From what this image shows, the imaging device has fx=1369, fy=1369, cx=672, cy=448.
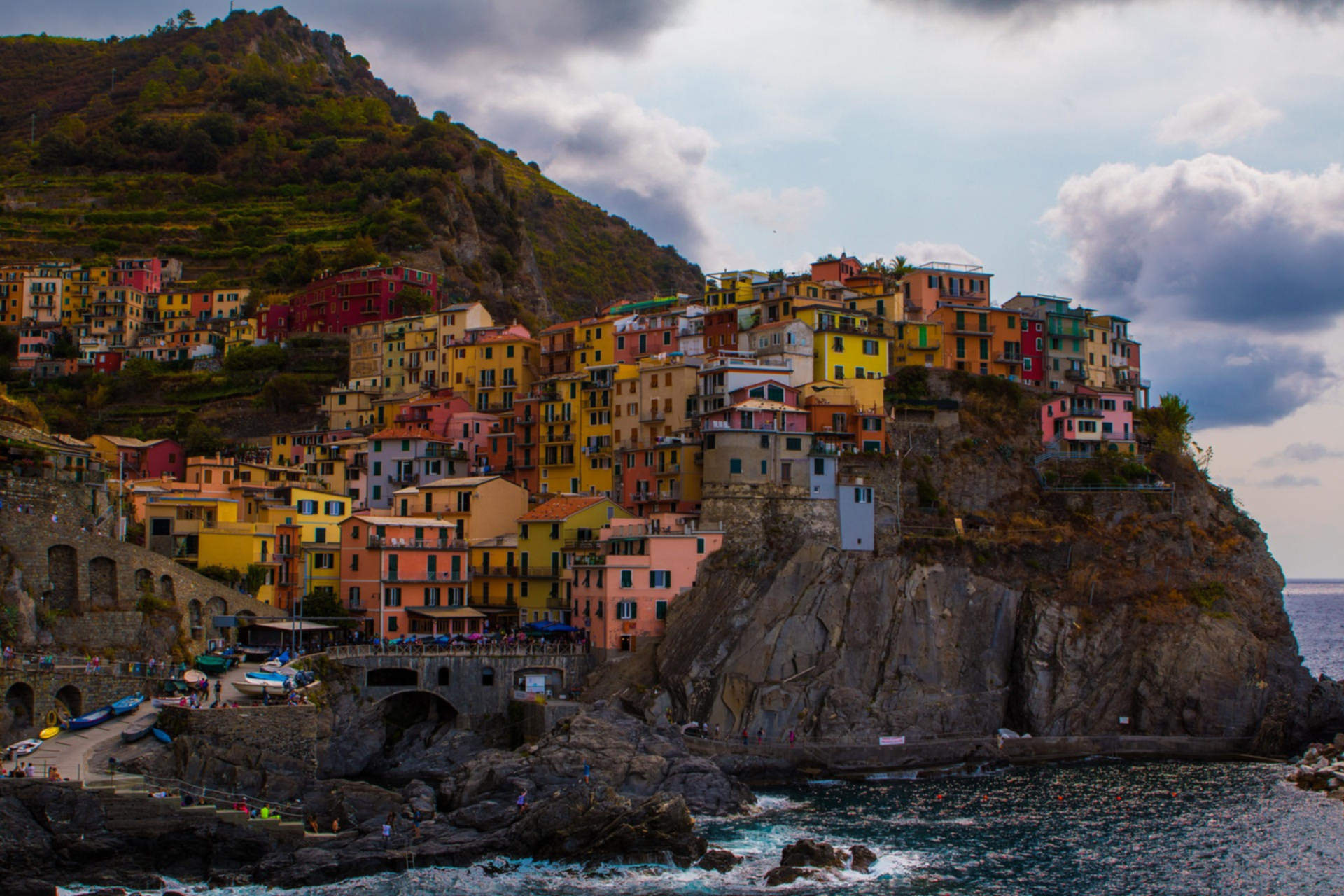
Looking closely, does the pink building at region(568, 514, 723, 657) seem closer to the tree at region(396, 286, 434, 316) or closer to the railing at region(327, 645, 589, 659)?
the railing at region(327, 645, 589, 659)

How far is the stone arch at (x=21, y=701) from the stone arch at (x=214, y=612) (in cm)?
1454

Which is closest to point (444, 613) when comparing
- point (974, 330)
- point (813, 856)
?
point (813, 856)

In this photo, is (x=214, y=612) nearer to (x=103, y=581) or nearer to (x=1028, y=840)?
(x=103, y=581)

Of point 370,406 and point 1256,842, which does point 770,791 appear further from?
point 370,406

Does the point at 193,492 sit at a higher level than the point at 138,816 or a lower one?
higher

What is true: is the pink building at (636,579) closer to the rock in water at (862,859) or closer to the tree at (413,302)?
the rock in water at (862,859)

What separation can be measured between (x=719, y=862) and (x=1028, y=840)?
13.3 m

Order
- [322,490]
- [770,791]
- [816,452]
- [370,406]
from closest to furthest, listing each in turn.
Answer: [770,791], [816,452], [322,490], [370,406]

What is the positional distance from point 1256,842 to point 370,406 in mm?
70049

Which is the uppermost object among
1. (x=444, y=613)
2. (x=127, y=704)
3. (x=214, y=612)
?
(x=214, y=612)

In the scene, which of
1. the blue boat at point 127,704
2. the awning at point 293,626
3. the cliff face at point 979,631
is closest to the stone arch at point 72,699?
the blue boat at point 127,704

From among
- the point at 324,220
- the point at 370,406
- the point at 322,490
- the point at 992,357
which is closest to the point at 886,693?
the point at 992,357

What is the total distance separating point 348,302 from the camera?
11569 centimetres

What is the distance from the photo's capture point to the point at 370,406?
103375 mm
